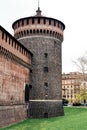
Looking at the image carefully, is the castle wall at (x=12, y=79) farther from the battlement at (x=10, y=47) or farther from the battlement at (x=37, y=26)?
the battlement at (x=37, y=26)

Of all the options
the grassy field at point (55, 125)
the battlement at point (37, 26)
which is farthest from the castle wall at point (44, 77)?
the grassy field at point (55, 125)

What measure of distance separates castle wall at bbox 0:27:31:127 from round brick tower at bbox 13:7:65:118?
1502mm

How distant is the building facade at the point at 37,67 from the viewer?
76.1ft

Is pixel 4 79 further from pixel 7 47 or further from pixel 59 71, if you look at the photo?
pixel 59 71

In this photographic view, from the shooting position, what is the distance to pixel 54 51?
90.9ft

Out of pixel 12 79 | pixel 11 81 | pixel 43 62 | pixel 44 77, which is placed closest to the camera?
pixel 11 81

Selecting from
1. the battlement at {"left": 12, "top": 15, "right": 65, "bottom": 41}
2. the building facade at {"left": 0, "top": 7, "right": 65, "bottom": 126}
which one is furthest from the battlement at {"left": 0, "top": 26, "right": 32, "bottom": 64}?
the battlement at {"left": 12, "top": 15, "right": 65, "bottom": 41}

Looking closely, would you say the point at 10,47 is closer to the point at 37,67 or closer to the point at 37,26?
the point at 37,67

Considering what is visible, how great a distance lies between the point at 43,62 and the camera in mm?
26938

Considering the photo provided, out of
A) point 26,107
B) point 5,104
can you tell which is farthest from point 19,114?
point 5,104

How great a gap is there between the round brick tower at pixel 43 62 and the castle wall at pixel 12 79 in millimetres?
1502

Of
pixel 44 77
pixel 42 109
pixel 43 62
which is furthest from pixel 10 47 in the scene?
pixel 42 109

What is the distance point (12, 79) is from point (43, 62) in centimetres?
642

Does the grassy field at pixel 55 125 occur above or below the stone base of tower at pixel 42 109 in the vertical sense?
below
